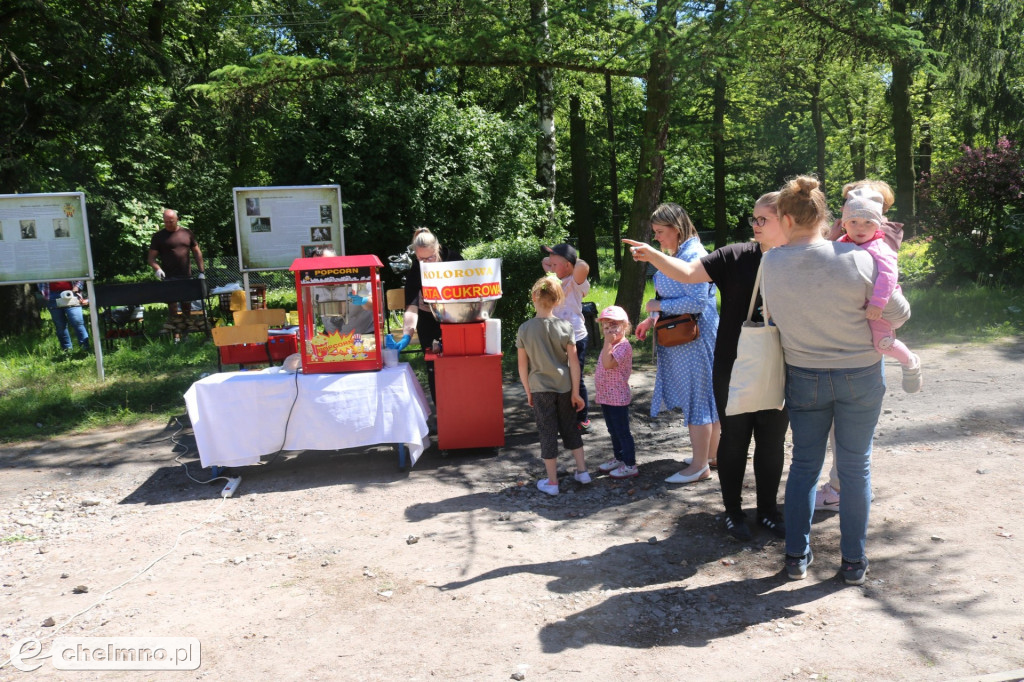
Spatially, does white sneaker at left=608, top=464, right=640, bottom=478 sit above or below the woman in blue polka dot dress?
below

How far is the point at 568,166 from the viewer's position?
1289 inches

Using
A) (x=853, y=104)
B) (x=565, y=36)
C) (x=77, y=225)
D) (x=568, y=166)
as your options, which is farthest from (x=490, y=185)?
(x=853, y=104)

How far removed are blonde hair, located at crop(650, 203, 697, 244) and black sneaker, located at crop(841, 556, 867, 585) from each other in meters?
2.27

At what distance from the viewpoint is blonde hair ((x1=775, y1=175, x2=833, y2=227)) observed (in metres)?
3.81

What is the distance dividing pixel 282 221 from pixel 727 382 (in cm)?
631

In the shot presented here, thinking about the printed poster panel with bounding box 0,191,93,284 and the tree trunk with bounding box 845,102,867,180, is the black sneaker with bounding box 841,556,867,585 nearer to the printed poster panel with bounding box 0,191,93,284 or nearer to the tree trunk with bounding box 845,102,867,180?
the printed poster panel with bounding box 0,191,93,284

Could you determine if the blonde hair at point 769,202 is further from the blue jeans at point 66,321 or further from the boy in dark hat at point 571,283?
the blue jeans at point 66,321

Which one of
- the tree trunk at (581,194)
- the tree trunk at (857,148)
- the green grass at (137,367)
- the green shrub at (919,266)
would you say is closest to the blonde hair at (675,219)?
the green grass at (137,367)

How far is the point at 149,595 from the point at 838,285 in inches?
154

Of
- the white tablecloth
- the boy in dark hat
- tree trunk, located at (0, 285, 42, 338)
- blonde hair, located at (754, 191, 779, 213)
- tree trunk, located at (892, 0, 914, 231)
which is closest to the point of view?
blonde hair, located at (754, 191, 779, 213)

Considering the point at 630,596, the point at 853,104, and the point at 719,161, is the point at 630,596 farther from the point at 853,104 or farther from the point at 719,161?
the point at 853,104

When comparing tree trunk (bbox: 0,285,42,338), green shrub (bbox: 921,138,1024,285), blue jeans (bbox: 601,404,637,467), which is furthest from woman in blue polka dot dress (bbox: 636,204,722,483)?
tree trunk (bbox: 0,285,42,338)

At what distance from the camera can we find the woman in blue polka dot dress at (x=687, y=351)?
533 cm

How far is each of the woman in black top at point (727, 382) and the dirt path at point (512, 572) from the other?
25cm
